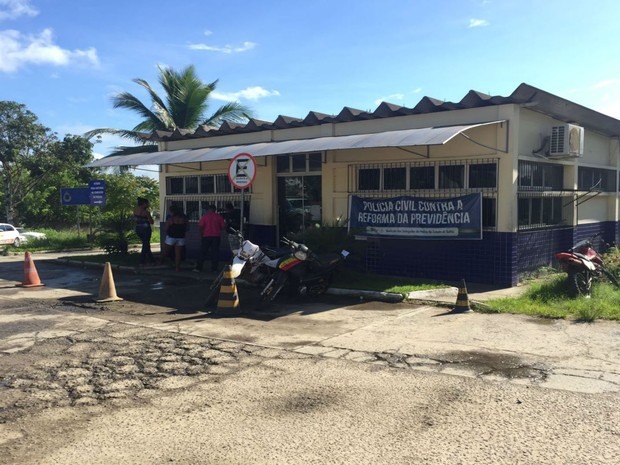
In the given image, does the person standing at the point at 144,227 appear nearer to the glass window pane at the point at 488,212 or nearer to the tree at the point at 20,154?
the glass window pane at the point at 488,212

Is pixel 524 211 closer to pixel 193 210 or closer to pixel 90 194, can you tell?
pixel 193 210

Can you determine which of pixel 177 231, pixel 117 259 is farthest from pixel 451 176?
pixel 117 259

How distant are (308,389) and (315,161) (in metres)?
8.93

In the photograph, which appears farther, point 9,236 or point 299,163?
point 9,236

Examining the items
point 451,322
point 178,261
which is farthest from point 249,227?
point 451,322

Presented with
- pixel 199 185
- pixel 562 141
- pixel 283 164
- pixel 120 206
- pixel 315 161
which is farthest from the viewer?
pixel 120 206

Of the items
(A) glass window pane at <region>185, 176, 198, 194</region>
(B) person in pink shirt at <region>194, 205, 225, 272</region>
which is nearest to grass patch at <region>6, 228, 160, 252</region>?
(A) glass window pane at <region>185, 176, 198, 194</region>

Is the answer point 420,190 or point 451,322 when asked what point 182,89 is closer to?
point 420,190

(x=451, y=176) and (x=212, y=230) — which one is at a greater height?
(x=451, y=176)

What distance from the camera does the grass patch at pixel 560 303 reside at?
26.4 feet

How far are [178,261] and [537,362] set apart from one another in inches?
375

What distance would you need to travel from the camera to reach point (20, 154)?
111 ft

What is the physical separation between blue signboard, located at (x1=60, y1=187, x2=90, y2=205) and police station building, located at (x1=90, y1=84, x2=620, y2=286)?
8.04 meters

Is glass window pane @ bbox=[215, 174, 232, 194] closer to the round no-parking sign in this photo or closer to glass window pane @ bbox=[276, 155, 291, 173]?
glass window pane @ bbox=[276, 155, 291, 173]
